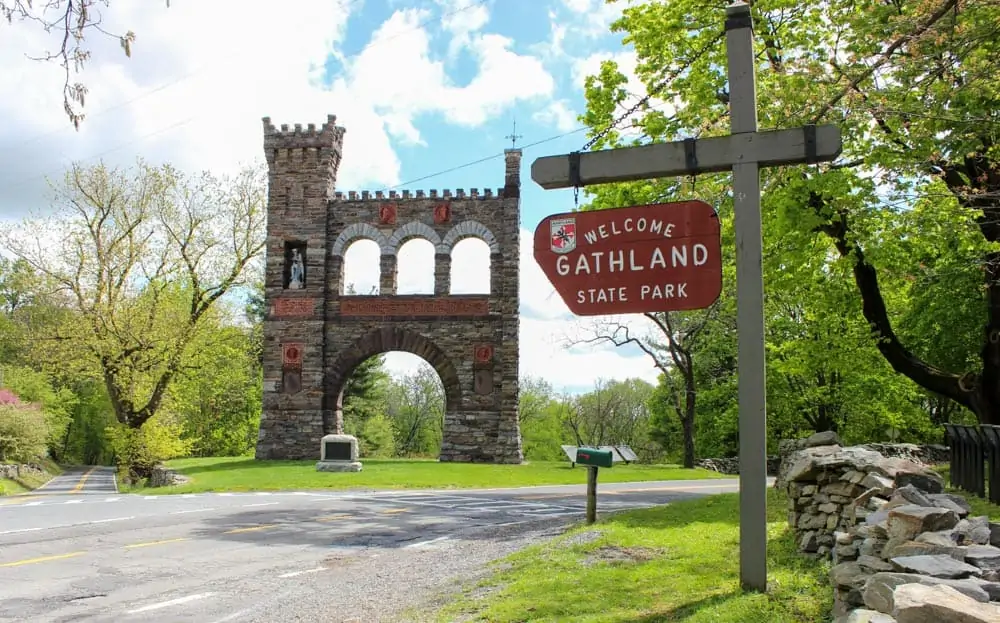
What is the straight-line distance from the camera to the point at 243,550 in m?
10.4

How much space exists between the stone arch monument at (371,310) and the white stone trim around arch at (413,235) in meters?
0.04

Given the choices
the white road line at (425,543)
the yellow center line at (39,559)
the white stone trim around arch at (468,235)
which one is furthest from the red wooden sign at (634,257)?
the white stone trim around arch at (468,235)

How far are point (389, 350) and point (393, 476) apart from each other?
7.40 meters

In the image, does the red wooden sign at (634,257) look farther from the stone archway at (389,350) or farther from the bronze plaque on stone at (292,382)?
the bronze plaque on stone at (292,382)

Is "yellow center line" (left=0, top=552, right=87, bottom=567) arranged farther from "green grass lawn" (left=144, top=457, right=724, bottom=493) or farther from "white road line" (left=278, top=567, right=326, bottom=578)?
"green grass lawn" (left=144, top=457, right=724, bottom=493)

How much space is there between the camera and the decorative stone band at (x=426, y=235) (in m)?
30.3

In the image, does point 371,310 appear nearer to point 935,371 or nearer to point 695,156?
point 935,371

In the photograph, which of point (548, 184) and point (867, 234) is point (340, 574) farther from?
point (867, 234)

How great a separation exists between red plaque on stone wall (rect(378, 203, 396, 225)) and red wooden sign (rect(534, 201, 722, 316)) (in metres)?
25.8

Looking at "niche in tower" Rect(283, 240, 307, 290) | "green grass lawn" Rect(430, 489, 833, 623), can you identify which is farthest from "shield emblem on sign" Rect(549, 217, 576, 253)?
"niche in tower" Rect(283, 240, 307, 290)

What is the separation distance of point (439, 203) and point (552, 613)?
25.7 m

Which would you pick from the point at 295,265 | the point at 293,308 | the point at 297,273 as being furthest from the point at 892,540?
the point at 295,265

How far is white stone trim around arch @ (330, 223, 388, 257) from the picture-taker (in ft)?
100

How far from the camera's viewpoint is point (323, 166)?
3128 centimetres
